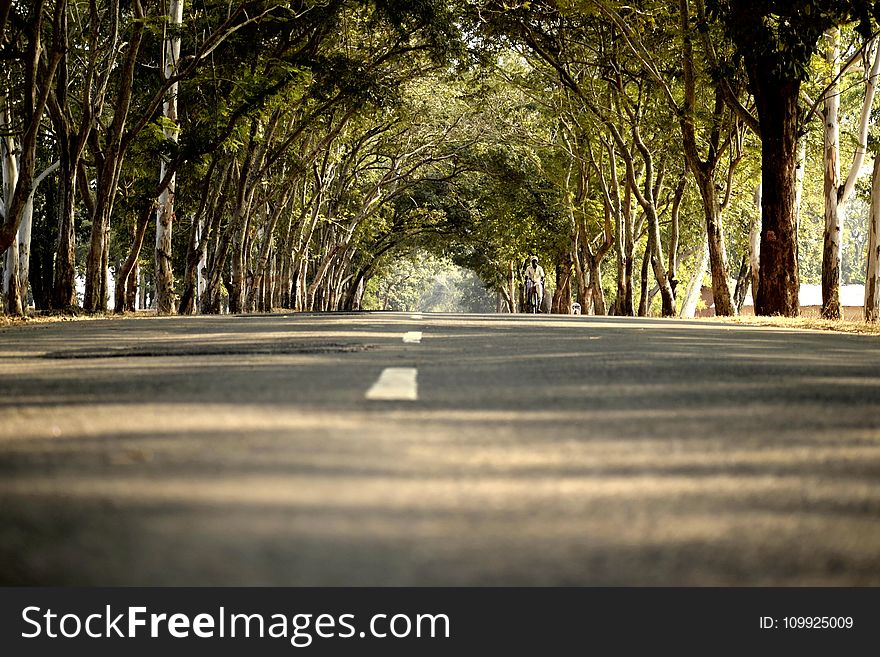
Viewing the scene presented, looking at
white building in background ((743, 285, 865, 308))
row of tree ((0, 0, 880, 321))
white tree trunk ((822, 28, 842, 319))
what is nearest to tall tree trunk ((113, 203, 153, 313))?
row of tree ((0, 0, 880, 321))

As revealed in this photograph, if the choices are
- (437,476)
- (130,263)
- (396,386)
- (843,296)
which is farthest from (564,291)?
(843,296)

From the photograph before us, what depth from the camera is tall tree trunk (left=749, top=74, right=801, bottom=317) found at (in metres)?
18.1

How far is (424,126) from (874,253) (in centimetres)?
2261

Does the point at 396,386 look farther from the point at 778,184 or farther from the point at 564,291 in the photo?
the point at 564,291

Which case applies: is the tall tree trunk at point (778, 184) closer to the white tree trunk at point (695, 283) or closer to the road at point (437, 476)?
the road at point (437, 476)

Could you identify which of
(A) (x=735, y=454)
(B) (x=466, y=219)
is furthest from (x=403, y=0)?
(B) (x=466, y=219)

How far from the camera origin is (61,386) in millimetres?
5957

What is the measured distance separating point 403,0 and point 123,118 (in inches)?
261

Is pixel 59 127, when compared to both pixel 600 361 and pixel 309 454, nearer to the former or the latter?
pixel 600 361

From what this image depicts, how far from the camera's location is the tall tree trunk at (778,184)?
59.3 feet

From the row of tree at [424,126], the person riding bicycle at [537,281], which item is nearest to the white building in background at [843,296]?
the row of tree at [424,126]

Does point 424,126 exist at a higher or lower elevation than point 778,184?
higher

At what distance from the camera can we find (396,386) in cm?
566

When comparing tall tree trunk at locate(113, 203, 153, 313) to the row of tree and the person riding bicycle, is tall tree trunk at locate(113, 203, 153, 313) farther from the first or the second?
the person riding bicycle
